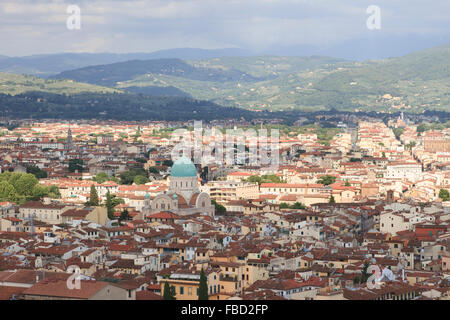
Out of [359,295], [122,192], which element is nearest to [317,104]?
[122,192]

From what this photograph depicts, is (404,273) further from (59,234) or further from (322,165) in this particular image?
(322,165)

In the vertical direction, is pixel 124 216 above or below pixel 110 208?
below

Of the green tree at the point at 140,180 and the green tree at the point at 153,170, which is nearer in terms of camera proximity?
the green tree at the point at 140,180

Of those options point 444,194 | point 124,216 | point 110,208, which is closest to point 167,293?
point 124,216

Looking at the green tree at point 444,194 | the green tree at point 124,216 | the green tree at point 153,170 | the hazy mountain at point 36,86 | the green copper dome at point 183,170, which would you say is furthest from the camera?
the hazy mountain at point 36,86

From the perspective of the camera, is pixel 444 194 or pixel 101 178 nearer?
pixel 444 194

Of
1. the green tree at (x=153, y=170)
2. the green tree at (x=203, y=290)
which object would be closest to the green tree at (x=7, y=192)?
the green tree at (x=153, y=170)

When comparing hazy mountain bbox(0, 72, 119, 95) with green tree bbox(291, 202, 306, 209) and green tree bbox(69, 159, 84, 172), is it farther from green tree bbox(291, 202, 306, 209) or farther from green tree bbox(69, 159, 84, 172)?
green tree bbox(291, 202, 306, 209)

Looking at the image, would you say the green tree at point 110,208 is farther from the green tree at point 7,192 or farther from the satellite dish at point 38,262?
the satellite dish at point 38,262

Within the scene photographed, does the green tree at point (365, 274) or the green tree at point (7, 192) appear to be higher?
the green tree at point (7, 192)

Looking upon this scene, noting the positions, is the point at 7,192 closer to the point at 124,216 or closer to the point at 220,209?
the point at 124,216

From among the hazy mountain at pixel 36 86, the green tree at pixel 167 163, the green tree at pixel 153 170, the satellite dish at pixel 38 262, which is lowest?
the satellite dish at pixel 38 262

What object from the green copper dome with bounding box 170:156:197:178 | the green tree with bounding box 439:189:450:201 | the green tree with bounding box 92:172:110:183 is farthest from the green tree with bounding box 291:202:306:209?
the green tree with bounding box 92:172:110:183
